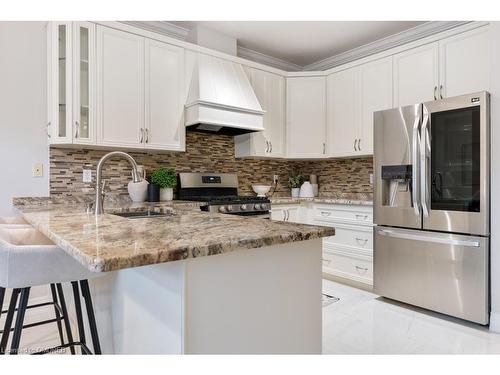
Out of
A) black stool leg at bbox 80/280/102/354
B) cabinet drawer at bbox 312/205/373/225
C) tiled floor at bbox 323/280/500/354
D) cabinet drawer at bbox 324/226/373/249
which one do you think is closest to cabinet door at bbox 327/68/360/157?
cabinet drawer at bbox 312/205/373/225

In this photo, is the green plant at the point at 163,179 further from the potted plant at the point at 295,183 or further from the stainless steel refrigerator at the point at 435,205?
the stainless steel refrigerator at the point at 435,205

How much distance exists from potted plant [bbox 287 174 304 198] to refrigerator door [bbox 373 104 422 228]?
139cm

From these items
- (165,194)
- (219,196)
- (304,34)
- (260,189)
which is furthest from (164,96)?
(304,34)

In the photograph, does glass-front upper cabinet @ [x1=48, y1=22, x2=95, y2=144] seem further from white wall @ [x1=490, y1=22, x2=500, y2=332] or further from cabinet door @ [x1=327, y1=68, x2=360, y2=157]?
white wall @ [x1=490, y1=22, x2=500, y2=332]

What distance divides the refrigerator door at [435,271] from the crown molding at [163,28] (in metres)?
2.75

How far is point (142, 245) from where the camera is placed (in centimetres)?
98

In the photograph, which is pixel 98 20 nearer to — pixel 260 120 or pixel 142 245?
pixel 260 120

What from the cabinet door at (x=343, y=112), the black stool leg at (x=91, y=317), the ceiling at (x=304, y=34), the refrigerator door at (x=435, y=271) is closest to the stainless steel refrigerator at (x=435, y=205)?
the refrigerator door at (x=435, y=271)

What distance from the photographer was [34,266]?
1.36 m

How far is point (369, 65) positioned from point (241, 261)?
3.18 metres

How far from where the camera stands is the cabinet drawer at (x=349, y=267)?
11.3 feet

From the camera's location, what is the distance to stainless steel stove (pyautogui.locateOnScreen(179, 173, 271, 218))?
125 inches

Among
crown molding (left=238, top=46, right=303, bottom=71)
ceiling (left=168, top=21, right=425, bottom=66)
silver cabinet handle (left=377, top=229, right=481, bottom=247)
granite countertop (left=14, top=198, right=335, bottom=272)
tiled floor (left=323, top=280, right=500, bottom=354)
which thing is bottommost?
tiled floor (left=323, top=280, right=500, bottom=354)

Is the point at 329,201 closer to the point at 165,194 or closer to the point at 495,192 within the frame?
the point at 495,192
